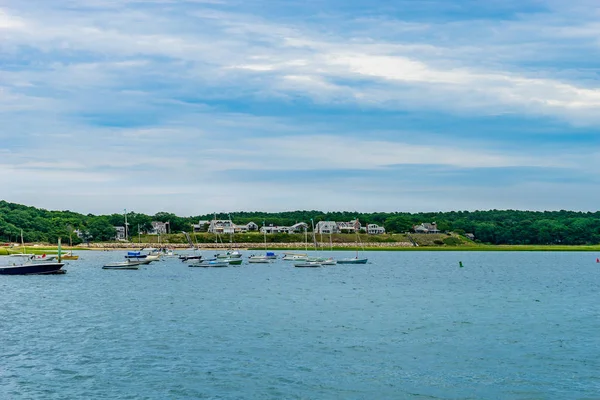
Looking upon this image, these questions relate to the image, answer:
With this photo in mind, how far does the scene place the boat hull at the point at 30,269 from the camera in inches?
3807

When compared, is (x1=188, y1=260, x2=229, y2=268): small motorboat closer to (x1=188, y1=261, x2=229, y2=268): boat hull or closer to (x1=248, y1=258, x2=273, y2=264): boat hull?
(x1=188, y1=261, x2=229, y2=268): boat hull

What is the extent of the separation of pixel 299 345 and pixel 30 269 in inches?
2772

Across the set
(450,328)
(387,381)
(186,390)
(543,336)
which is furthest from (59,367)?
(543,336)

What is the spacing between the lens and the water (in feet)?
96.6

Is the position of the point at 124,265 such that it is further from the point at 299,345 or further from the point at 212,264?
the point at 299,345

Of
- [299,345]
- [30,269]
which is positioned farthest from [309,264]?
[299,345]

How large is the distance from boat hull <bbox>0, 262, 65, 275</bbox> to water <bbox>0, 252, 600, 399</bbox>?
23.3 meters

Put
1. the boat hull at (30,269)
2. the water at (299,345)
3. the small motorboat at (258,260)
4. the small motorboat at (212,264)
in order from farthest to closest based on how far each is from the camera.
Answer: the small motorboat at (258,260), the small motorboat at (212,264), the boat hull at (30,269), the water at (299,345)

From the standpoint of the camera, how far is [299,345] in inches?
1547

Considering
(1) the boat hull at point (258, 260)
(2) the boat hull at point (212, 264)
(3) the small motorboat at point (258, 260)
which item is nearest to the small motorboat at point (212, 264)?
(2) the boat hull at point (212, 264)

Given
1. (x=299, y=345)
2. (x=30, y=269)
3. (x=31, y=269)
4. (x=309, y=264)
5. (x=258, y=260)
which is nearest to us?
(x=299, y=345)

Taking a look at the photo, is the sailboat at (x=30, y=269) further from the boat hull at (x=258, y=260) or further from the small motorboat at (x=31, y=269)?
the boat hull at (x=258, y=260)

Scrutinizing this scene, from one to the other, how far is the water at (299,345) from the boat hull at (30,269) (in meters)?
23.3

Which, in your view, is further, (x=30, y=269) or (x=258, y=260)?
(x=258, y=260)
